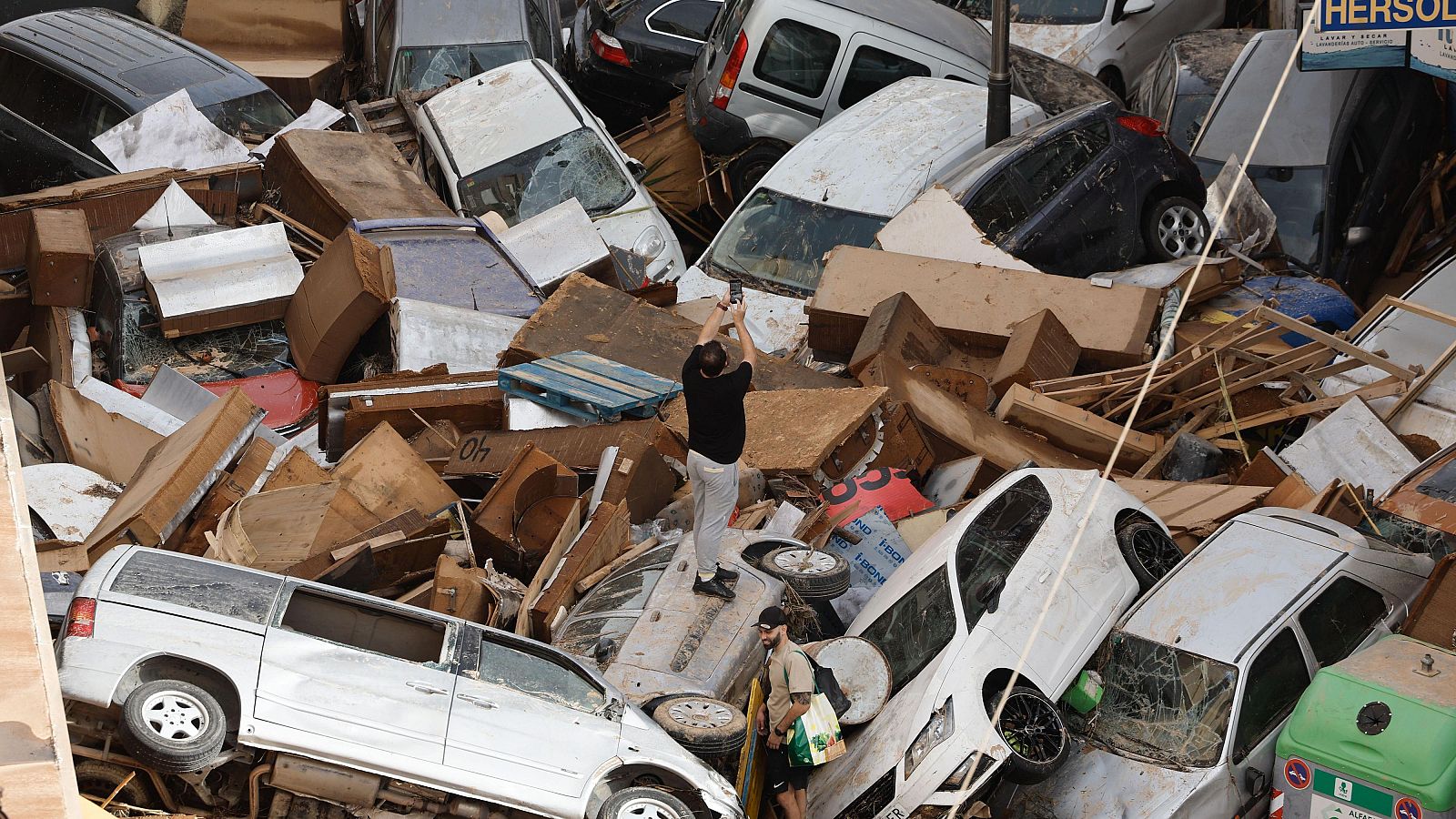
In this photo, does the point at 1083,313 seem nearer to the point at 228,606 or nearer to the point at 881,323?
the point at 881,323

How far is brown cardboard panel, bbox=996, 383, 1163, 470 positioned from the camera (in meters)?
8.72

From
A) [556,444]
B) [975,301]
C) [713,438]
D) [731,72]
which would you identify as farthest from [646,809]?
[731,72]

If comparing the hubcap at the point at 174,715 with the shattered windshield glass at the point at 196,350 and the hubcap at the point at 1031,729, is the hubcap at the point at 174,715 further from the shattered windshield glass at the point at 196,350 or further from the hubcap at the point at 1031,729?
the shattered windshield glass at the point at 196,350

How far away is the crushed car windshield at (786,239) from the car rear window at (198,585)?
5.95 metres

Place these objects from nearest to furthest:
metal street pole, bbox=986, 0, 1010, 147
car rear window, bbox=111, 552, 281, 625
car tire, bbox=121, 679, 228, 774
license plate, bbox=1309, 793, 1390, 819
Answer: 1. car tire, bbox=121, 679, 228, 774
2. car rear window, bbox=111, 552, 281, 625
3. license plate, bbox=1309, 793, 1390, 819
4. metal street pole, bbox=986, 0, 1010, 147

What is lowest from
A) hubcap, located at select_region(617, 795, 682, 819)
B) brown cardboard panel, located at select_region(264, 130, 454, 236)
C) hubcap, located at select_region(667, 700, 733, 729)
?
hubcap, located at select_region(617, 795, 682, 819)

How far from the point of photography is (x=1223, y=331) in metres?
9.13

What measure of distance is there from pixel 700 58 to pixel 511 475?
269 inches

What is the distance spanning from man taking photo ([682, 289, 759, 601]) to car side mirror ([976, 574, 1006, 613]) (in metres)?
1.15

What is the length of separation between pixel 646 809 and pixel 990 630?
184 centimetres

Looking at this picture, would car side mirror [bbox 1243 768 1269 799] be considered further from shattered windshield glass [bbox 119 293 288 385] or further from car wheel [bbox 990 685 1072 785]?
shattered windshield glass [bbox 119 293 288 385]

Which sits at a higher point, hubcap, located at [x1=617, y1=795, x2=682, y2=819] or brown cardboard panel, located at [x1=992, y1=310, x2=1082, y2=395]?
brown cardboard panel, located at [x1=992, y1=310, x2=1082, y2=395]

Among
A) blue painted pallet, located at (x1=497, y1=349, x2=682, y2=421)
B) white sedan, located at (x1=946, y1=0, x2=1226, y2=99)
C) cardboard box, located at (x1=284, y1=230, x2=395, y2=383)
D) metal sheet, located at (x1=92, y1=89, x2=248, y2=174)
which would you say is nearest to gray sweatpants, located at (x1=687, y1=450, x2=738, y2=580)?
blue painted pallet, located at (x1=497, y1=349, x2=682, y2=421)

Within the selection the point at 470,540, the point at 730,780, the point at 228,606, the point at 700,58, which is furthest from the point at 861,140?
the point at 228,606
